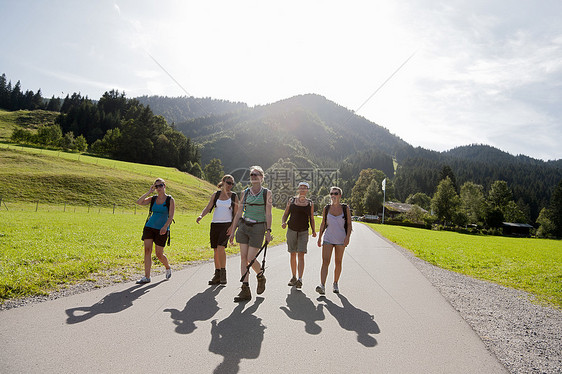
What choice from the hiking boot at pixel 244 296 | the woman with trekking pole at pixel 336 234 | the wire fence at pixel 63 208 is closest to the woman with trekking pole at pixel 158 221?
the hiking boot at pixel 244 296

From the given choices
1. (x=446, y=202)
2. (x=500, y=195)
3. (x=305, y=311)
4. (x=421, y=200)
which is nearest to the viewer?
(x=305, y=311)

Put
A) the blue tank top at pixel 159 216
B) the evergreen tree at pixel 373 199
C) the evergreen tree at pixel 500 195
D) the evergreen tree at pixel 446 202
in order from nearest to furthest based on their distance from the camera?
1. the blue tank top at pixel 159 216
2. the evergreen tree at pixel 446 202
3. the evergreen tree at pixel 500 195
4. the evergreen tree at pixel 373 199

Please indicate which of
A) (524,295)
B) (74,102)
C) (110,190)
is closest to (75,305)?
(524,295)

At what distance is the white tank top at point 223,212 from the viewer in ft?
22.6

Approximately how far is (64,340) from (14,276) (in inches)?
155

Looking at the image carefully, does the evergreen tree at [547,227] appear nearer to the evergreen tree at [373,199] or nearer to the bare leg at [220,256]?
the evergreen tree at [373,199]

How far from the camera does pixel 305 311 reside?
5.36 meters

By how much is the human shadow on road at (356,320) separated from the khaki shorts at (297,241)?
147 centimetres

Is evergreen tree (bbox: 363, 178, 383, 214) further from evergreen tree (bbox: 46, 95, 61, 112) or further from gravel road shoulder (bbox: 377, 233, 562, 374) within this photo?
evergreen tree (bbox: 46, 95, 61, 112)

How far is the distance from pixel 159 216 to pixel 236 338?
162 inches

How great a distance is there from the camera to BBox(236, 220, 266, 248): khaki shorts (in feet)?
20.5

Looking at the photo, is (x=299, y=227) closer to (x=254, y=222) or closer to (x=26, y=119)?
(x=254, y=222)

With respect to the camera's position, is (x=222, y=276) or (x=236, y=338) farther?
(x=222, y=276)

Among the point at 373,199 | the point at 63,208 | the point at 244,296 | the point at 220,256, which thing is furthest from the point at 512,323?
the point at 373,199
